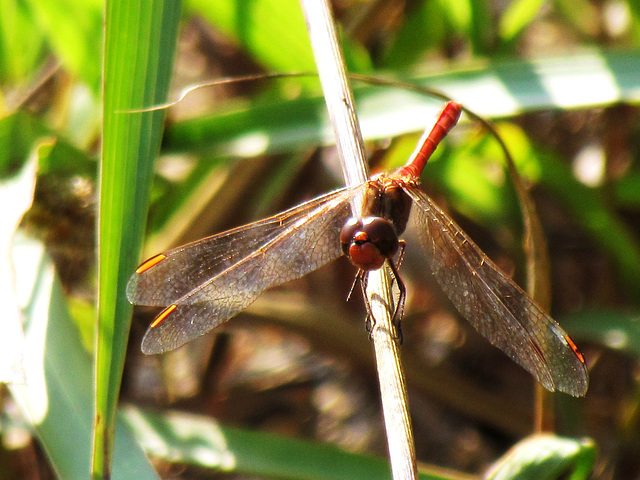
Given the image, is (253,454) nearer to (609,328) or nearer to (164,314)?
(164,314)

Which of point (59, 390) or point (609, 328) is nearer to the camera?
point (59, 390)

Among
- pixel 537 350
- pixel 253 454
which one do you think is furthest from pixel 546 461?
pixel 253 454

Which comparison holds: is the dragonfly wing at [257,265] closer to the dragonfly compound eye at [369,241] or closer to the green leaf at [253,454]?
the dragonfly compound eye at [369,241]

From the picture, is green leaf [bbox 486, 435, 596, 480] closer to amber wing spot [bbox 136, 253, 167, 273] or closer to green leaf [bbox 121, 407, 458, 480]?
green leaf [bbox 121, 407, 458, 480]

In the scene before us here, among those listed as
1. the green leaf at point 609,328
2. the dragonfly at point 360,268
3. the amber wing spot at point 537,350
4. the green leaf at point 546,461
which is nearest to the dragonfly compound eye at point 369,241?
the dragonfly at point 360,268

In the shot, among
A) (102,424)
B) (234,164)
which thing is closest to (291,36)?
(234,164)

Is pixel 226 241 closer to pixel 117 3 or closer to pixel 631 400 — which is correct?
pixel 117 3
